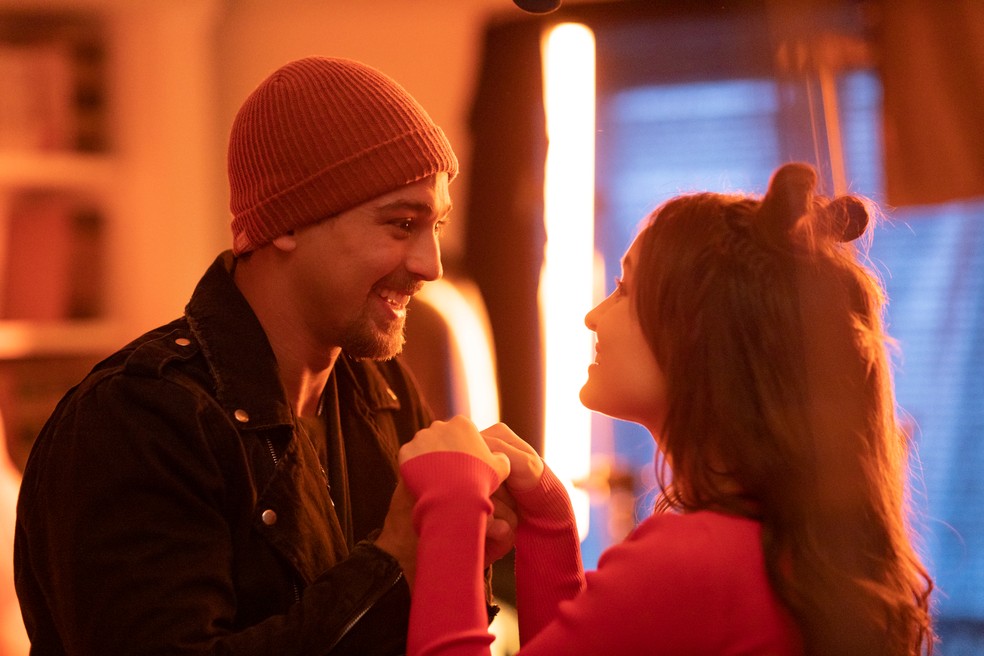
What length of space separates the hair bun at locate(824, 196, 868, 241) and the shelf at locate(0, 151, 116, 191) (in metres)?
2.23

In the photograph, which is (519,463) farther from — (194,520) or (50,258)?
(50,258)

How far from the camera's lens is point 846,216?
1338 millimetres

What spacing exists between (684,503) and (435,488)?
328mm

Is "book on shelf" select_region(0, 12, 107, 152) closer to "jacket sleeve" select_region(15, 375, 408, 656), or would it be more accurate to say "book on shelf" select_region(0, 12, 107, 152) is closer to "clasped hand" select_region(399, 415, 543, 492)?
"jacket sleeve" select_region(15, 375, 408, 656)

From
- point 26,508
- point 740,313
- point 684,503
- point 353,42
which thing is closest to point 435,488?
point 684,503

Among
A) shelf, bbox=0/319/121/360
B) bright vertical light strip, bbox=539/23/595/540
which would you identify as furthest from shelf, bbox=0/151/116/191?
bright vertical light strip, bbox=539/23/595/540

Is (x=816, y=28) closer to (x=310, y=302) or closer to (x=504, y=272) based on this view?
(x=504, y=272)

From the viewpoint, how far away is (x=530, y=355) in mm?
3182

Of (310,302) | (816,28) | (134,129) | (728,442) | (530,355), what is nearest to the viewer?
(728,442)

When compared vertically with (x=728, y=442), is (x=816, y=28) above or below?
above

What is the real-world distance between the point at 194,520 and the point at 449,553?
34 centimetres

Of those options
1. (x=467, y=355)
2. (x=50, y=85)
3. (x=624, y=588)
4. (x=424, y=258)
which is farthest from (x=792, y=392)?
(x=50, y=85)

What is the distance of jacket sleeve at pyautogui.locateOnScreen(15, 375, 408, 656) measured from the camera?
123 cm

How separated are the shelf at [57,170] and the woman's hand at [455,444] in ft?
6.28
